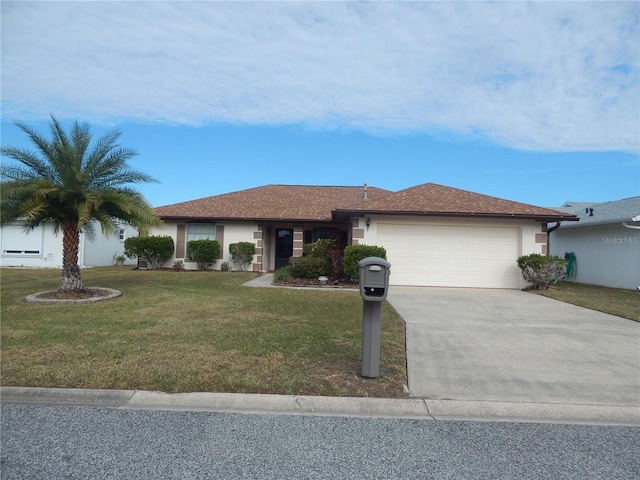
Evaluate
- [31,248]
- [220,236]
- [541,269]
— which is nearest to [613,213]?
[541,269]

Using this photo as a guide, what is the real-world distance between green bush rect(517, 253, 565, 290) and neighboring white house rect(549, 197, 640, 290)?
8.01ft

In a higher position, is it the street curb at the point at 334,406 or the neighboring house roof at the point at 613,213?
the neighboring house roof at the point at 613,213

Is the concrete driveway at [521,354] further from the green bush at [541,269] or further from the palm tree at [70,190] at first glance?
the palm tree at [70,190]

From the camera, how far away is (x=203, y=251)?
19.6m

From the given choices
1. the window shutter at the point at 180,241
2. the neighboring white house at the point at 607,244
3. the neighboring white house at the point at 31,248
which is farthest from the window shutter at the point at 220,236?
the neighboring white house at the point at 607,244

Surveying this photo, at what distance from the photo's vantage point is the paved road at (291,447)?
327 centimetres

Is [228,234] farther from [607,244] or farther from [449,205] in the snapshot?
[607,244]

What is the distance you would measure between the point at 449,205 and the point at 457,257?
75.1 inches

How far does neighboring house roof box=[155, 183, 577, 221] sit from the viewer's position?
599 inches

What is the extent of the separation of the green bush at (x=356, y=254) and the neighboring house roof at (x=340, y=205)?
54.1 inches

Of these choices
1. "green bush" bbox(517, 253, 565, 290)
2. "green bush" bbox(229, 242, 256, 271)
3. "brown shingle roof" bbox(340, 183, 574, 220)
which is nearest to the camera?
"green bush" bbox(517, 253, 565, 290)

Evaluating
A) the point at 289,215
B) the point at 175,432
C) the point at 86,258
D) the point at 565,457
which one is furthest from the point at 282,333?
the point at 86,258

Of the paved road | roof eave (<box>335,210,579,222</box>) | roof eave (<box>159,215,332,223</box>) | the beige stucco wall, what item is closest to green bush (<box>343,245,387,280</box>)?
roof eave (<box>335,210,579,222</box>)

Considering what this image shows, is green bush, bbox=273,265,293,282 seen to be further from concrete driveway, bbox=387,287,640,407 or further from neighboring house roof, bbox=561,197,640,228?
neighboring house roof, bbox=561,197,640,228
